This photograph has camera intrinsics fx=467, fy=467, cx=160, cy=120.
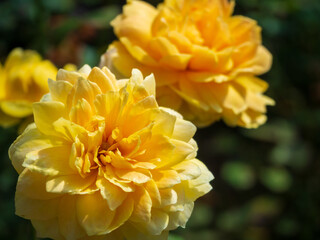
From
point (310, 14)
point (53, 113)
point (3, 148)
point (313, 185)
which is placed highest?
point (53, 113)

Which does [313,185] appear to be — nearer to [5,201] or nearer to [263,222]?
[263,222]

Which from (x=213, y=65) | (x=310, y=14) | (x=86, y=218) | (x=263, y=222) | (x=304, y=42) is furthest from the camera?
(x=263, y=222)

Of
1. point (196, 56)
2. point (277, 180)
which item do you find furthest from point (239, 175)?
point (196, 56)

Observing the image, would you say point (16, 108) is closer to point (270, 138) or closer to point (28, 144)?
point (28, 144)

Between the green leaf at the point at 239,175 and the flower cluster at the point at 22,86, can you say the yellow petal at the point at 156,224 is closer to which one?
the flower cluster at the point at 22,86

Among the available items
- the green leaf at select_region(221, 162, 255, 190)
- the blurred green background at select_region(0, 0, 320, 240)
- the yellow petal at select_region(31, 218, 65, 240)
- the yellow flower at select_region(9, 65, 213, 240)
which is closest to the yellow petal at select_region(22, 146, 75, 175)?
the yellow flower at select_region(9, 65, 213, 240)

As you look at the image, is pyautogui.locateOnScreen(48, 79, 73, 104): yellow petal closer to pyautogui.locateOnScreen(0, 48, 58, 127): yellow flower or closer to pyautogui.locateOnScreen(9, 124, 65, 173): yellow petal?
pyautogui.locateOnScreen(9, 124, 65, 173): yellow petal

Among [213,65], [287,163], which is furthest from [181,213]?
[287,163]
